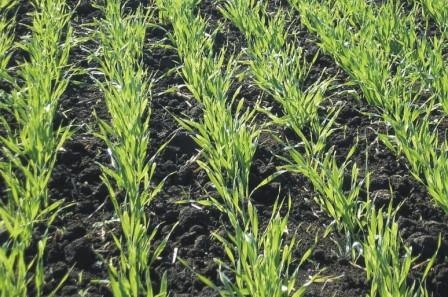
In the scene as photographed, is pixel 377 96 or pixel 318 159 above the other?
pixel 377 96

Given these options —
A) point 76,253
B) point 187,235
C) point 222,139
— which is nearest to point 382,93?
point 222,139

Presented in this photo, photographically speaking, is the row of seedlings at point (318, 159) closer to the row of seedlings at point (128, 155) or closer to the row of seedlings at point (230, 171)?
the row of seedlings at point (230, 171)

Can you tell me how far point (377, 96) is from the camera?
313cm

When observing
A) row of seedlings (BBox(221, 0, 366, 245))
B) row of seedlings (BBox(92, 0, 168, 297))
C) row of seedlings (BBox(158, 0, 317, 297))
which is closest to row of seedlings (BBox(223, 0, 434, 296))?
row of seedlings (BBox(221, 0, 366, 245))

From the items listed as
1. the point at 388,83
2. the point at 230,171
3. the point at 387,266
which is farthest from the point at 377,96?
the point at 387,266

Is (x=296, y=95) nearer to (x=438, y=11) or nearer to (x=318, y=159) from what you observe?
(x=318, y=159)

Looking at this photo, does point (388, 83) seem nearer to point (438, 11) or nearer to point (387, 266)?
point (438, 11)

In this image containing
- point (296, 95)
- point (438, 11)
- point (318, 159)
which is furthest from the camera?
point (438, 11)

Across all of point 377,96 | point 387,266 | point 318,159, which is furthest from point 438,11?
point 387,266

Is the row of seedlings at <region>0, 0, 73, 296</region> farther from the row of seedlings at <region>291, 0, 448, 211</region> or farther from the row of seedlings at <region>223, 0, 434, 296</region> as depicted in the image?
the row of seedlings at <region>291, 0, 448, 211</region>

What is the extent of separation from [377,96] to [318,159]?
1.56 ft

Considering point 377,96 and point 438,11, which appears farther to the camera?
point 438,11

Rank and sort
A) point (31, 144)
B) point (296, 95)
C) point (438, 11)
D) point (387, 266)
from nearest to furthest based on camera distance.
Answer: point (387, 266)
point (31, 144)
point (296, 95)
point (438, 11)

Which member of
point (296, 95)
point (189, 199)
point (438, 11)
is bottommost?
point (189, 199)
